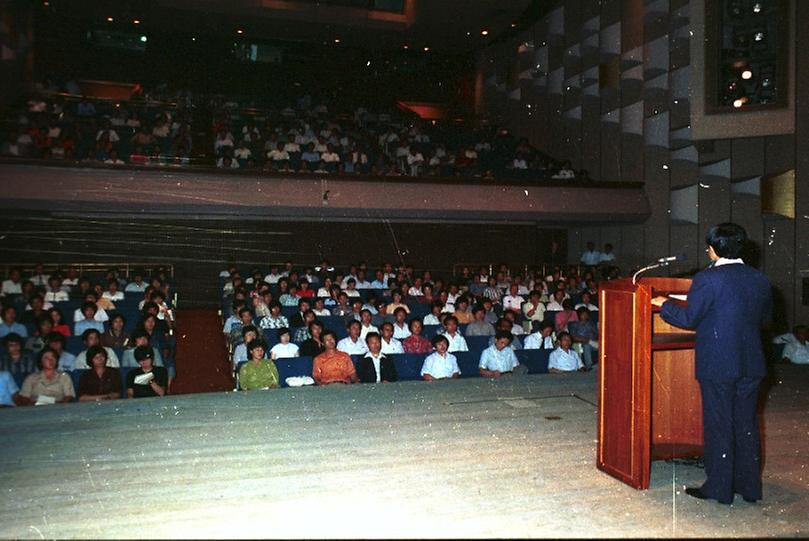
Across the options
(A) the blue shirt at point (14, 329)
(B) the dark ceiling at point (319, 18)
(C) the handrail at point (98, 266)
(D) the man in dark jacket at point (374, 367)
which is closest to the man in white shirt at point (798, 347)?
(D) the man in dark jacket at point (374, 367)

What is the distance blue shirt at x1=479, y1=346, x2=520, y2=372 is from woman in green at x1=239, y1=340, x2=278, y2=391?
1764mm

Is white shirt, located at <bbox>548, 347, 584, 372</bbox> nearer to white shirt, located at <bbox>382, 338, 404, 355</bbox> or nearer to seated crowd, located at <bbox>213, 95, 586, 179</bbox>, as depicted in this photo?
white shirt, located at <bbox>382, 338, 404, 355</bbox>

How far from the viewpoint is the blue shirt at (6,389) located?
426 cm

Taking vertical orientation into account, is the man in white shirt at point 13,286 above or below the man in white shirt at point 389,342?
above

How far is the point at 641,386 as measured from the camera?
237cm

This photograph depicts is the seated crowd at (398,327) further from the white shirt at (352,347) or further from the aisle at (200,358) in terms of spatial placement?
the aisle at (200,358)

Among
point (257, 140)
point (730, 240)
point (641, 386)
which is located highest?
point (257, 140)

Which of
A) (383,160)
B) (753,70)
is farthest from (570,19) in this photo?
(753,70)

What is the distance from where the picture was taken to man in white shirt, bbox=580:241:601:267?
12.1 meters

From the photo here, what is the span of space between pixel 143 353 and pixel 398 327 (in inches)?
105

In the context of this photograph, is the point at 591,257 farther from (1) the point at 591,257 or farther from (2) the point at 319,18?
(2) the point at 319,18

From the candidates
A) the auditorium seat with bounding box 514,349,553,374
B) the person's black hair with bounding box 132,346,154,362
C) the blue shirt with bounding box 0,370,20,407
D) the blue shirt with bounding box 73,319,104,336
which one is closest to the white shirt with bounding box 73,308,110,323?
the blue shirt with bounding box 73,319,104,336

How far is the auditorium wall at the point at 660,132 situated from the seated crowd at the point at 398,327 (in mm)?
2157

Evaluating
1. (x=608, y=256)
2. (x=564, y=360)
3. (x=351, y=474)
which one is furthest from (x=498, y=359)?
(x=608, y=256)
